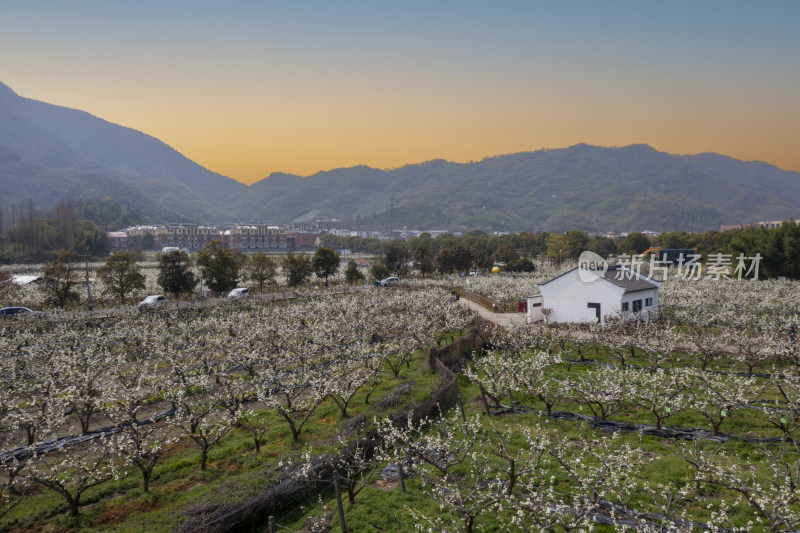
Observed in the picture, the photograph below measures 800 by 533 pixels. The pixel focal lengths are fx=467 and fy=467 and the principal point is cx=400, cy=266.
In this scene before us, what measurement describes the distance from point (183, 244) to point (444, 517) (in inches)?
6910

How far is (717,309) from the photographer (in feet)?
104

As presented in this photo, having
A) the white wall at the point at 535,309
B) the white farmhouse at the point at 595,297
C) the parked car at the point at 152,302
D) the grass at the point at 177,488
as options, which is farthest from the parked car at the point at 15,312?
the white farmhouse at the point at 595,297

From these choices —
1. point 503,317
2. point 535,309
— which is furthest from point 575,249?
point 535,309

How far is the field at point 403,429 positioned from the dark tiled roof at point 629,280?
151 inches

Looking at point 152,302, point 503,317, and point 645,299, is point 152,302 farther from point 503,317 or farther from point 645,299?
point 645,299

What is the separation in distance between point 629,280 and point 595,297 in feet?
10.8

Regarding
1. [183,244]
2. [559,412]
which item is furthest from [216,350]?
[183,244]

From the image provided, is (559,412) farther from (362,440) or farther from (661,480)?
(362,440)

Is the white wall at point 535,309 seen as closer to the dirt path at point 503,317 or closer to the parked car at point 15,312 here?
the dirt path at point 503,317

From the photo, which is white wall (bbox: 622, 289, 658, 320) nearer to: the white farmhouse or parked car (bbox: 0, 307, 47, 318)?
the white farmhouse

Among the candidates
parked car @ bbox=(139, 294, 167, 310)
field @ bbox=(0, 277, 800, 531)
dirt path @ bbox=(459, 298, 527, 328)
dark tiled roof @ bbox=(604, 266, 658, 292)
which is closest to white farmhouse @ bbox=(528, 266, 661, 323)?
dark tiled roof @ bbox=(604, 266, 658, 292)

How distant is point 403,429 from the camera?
13.4 metres

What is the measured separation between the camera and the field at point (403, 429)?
10.2 meters

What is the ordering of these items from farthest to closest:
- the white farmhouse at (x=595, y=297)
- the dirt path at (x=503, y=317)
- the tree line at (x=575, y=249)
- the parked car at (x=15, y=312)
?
1. the tree line at (x=575, y=249)
2. the dirt path at (x=503, y=317)
3. the parked car at (x=15, y=312)
4. the white farmhouse at (x=595, y=297)
